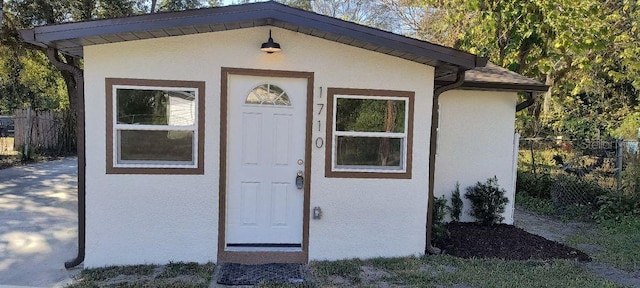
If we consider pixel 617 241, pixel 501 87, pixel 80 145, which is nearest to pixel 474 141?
pixel 501 87

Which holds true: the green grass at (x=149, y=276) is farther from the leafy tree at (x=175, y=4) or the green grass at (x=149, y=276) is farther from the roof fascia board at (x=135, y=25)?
the leafy tree at (x=175, y=4)

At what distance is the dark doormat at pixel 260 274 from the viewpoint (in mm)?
4438

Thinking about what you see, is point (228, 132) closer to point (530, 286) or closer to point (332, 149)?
point (332, 149)

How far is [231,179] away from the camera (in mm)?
5047

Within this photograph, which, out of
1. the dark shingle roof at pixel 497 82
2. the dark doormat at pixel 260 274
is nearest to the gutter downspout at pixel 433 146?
the dark shingle roof at pixel 497 82

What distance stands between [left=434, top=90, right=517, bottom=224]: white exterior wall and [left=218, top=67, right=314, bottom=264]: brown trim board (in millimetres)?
2888

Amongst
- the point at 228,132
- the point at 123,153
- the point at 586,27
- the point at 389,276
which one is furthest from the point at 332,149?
the point at 586,27

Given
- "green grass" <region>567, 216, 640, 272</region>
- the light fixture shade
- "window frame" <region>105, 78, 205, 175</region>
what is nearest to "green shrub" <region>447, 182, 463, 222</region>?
"green grass" <region>567, 216, 640, 272</region>

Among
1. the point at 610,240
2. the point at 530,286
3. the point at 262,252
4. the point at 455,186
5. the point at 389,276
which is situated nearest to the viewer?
the point at 530,286

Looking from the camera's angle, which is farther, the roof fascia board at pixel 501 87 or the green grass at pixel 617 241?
the roof fascia board at pixel 501 87

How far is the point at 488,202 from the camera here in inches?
275

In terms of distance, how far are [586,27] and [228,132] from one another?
343 inches

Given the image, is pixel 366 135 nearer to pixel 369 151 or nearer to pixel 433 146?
pixel 369 151

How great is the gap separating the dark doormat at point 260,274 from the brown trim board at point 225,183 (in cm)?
9
